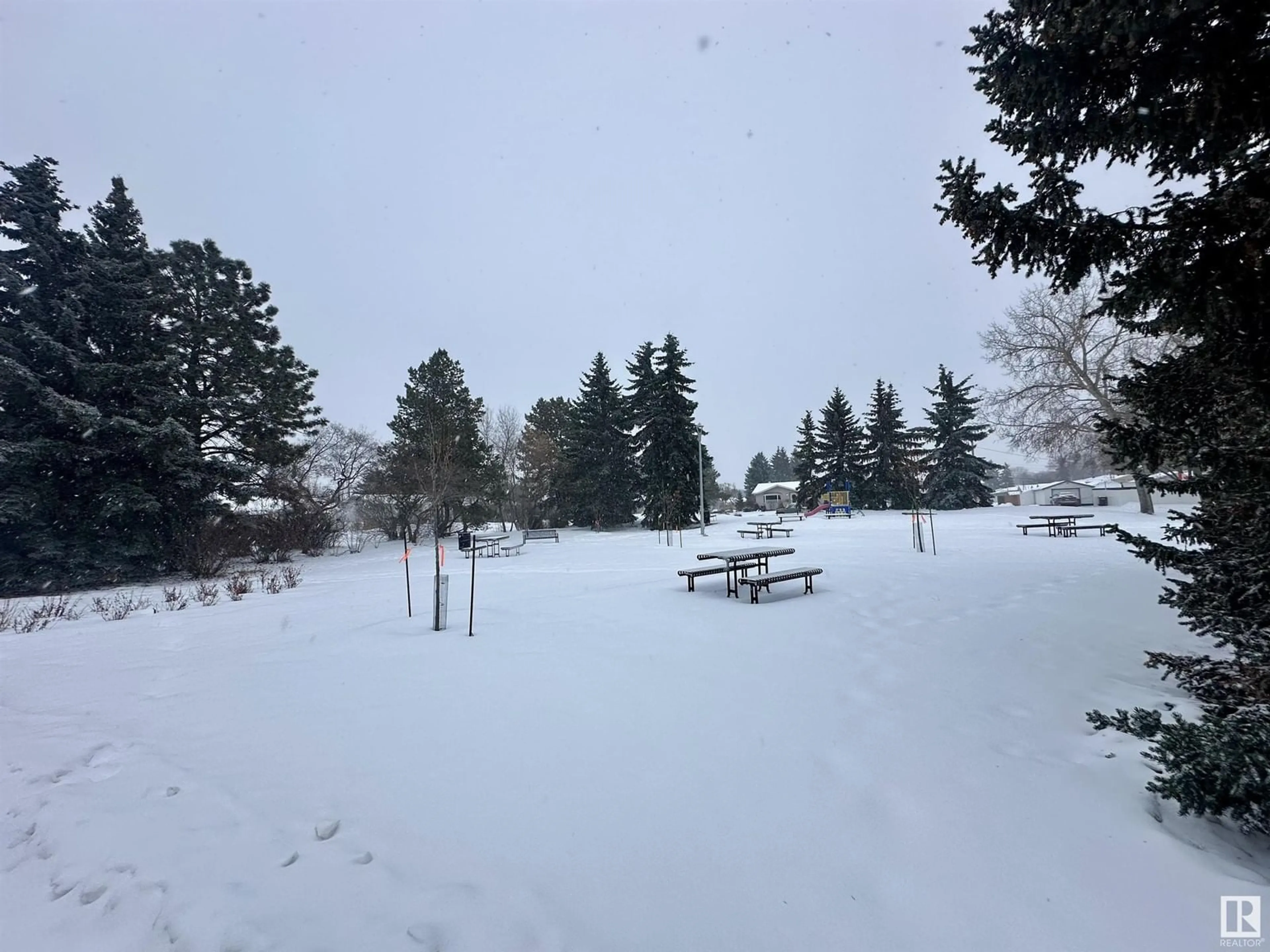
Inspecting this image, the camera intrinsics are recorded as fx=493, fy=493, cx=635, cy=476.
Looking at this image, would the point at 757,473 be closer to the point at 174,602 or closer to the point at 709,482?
the point at 709,482

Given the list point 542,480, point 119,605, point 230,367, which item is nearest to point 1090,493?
point 542,480

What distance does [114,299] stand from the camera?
53.2 ft

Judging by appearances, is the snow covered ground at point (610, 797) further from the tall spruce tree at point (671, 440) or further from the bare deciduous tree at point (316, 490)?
the tall spruce tree at point (671, 440)

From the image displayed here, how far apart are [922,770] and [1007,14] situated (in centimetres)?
587

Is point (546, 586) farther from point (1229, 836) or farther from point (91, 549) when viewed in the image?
point (91, 549)

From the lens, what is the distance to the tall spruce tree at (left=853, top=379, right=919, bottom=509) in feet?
131

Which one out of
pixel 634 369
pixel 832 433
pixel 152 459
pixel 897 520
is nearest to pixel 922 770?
pixel 152 459

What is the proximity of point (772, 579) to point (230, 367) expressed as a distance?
76.9ft

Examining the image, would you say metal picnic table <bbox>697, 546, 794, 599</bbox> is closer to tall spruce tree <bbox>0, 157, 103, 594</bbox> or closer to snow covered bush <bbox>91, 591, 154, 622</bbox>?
snow covered bush <bbox>91, 591, 154, 622</bbox>

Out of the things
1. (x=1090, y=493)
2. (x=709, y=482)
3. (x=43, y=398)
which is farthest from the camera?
(x=709, y=482)

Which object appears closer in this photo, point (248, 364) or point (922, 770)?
point (922, 770)

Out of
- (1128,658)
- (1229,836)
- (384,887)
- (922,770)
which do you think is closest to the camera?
(384,887)

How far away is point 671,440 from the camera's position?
107 ft

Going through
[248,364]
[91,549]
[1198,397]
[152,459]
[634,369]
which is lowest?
[91,549]
